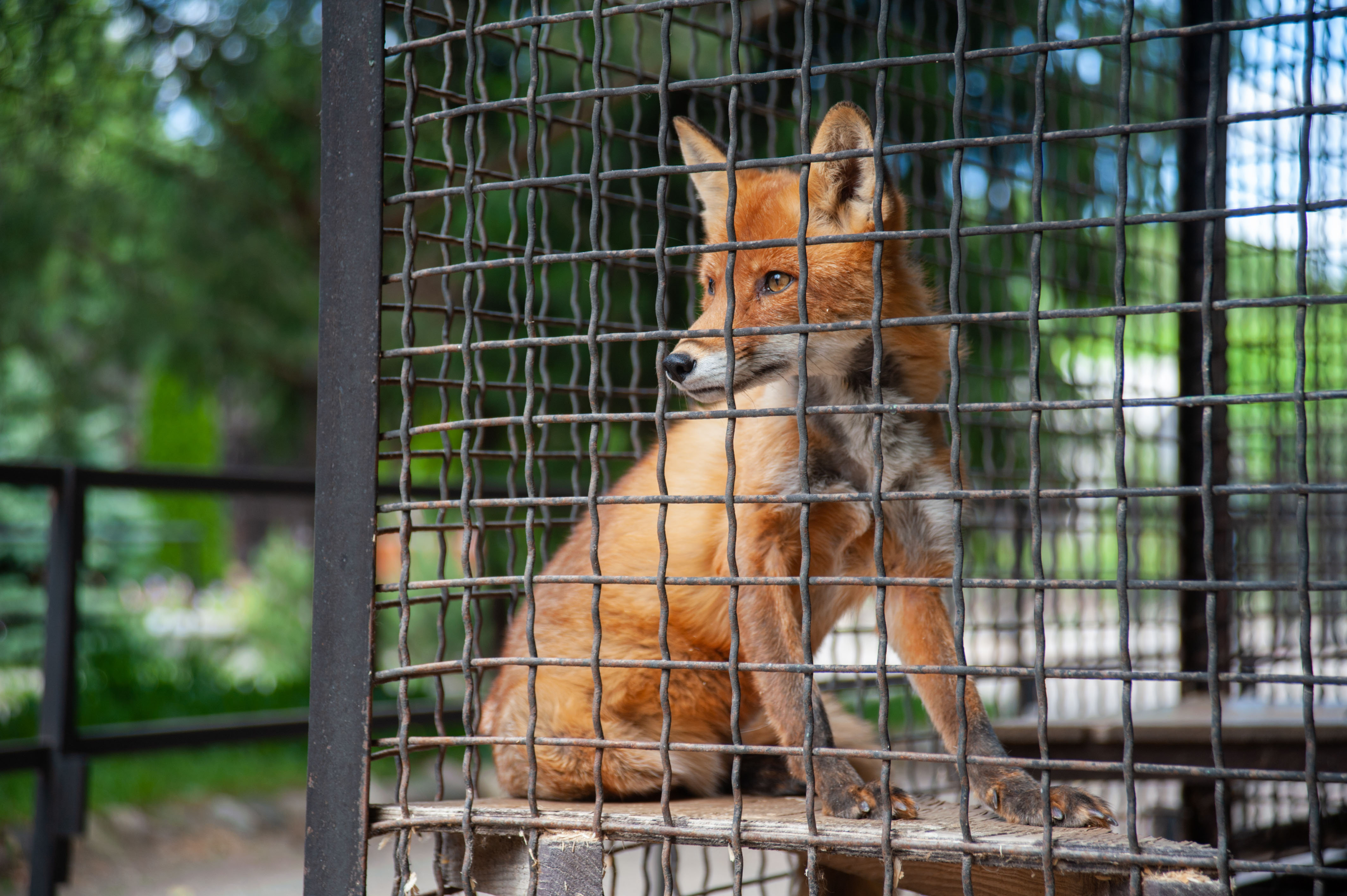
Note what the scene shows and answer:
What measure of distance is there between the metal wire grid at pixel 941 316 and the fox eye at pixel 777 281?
0.40 meters

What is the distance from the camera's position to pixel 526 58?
5926 millimetres

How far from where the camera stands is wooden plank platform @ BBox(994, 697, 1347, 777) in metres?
3.69

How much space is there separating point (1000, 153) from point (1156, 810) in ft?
11.1

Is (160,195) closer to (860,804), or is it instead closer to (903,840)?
(860,804)

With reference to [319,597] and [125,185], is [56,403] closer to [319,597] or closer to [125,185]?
[125,185]

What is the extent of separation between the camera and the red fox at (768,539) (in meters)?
2.52

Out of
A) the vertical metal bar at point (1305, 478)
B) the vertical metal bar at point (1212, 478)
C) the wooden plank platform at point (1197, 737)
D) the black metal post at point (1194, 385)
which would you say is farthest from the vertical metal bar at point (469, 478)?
the black metal post at point (1194, 385)

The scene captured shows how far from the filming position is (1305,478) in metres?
1.54

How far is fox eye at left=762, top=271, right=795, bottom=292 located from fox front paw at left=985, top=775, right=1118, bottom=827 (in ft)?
4.21

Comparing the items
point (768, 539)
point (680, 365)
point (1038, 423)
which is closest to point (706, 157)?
point (680, 365)

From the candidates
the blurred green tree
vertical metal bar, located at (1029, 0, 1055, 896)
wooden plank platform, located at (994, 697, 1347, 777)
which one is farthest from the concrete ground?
vertical metal bar, located at (1029, 0, 1055, 896)

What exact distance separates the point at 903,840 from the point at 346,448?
144cm

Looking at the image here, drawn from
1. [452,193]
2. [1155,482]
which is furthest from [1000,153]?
[452,193]

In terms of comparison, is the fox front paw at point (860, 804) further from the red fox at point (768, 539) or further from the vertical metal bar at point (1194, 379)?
the vertical metal bar at point (1194, 379)
